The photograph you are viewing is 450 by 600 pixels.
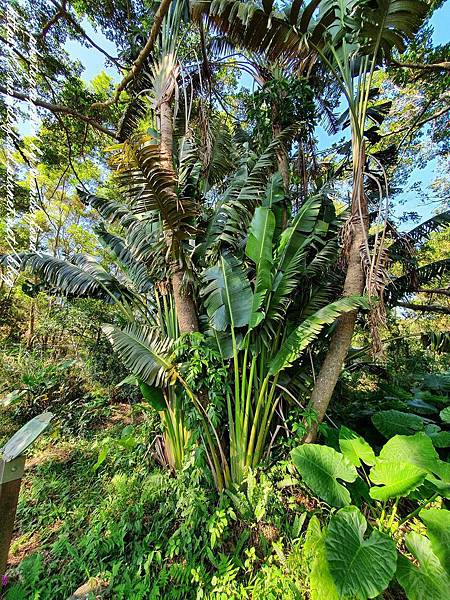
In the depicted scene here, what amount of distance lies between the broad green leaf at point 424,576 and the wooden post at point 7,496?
2.29m

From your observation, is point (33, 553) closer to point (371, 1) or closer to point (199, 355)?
point (199, 355)

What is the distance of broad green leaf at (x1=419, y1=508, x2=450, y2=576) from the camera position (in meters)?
1.55

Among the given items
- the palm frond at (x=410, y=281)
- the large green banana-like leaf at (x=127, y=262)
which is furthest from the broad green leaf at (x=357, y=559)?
the large green banana-like leaf at (x=127, y=262)

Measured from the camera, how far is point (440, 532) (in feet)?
5.32

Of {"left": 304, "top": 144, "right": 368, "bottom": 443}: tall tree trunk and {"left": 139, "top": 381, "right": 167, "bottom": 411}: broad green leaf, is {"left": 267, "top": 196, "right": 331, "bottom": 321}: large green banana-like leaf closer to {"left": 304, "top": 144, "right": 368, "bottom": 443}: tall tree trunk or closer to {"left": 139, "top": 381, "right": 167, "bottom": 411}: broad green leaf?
{"left": 304, "top": 144, "right": 368, "bottom": 443}: tall tree trunk

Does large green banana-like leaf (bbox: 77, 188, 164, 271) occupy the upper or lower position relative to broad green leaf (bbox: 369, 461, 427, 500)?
upper

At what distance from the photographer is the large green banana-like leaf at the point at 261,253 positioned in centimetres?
258

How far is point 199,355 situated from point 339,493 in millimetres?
1529

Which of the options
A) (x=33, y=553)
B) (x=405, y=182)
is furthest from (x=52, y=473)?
(x=405, y=182)

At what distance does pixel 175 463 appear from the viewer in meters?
3.11

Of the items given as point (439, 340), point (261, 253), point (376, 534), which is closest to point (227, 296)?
point (261, 253)

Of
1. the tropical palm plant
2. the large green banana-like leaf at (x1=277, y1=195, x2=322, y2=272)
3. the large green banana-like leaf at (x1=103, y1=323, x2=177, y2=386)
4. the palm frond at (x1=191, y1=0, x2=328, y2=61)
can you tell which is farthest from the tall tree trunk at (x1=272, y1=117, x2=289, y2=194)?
the large green banana-like leaf at (x1=103, y1=323, x2=177, y2=386)

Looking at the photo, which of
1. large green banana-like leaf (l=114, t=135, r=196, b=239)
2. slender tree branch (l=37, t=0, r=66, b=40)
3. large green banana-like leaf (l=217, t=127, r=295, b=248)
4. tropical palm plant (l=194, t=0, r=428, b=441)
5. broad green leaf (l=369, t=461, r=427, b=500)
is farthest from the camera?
slender tree branch (l=37, t=0, r=66, b=40)

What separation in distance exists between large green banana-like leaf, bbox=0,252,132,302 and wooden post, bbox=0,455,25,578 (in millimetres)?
2304
